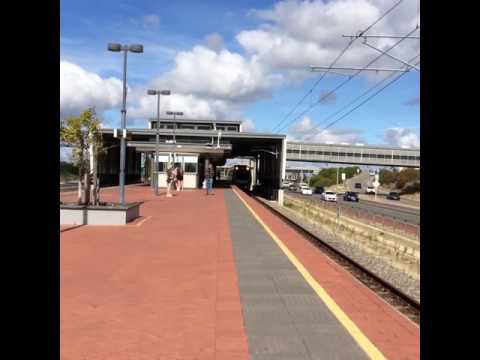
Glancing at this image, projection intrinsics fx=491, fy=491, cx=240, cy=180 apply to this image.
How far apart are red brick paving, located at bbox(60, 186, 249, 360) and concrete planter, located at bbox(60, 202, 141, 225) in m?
2.14

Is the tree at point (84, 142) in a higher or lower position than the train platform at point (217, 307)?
higher

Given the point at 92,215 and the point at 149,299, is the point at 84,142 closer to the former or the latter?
the point at 92,215

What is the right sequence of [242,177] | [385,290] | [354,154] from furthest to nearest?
[354,154], [242,177], [385,290]

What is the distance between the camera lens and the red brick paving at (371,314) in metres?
4.82

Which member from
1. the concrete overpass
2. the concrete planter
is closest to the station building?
the concrete planter

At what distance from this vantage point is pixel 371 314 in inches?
238

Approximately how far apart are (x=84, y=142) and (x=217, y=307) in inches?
464

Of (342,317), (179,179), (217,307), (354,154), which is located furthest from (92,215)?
(354,154)

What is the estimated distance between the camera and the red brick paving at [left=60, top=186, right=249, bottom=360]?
466 centimetres

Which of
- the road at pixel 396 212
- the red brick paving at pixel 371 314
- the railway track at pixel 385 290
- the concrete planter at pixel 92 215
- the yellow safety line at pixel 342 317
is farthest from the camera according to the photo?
the road at pixel 396 212

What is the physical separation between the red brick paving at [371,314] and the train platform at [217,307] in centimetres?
1

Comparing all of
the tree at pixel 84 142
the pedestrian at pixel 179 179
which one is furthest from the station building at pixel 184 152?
the tree at pixel 84 142

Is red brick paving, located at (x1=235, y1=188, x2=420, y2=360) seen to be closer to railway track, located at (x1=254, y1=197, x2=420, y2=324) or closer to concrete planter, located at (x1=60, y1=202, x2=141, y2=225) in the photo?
railway track, located at (x1=254, y1=197, x2=420, y2=324)

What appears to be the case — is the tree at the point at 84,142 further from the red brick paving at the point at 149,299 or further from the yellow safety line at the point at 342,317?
the yellow safety line at the point at 342,317
